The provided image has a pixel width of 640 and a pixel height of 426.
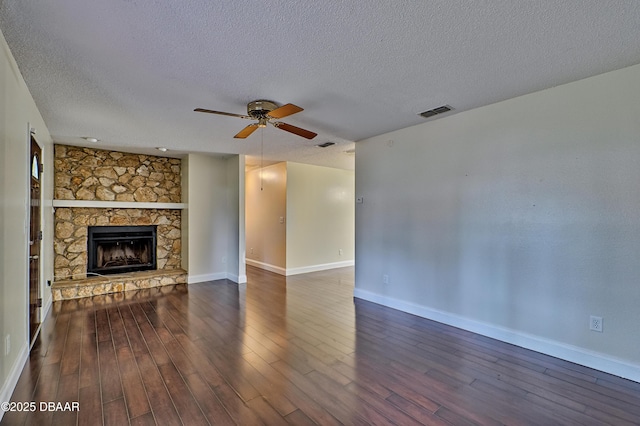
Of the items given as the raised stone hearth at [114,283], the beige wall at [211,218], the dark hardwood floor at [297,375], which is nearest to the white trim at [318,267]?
the beige wall at [211,218]

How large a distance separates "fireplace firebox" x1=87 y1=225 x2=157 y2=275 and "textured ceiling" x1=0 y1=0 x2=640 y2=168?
102 inches

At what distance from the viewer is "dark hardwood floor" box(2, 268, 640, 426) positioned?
194cm

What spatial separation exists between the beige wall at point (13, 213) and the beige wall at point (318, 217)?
4.20 meters

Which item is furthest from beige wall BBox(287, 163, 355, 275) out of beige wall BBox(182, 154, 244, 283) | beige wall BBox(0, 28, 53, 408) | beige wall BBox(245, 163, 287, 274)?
beige wall BBox(0, 28, 53, 408)

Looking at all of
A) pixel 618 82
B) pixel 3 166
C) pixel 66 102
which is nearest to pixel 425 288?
pixel 618 82

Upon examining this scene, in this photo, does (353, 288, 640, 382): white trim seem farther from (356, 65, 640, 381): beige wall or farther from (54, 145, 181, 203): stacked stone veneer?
(54, 145, 181, 203): stacked stone veneer

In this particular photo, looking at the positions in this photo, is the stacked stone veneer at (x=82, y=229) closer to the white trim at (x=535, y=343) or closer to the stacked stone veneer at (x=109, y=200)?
the stacked stone veneer at (x=109, y=200)

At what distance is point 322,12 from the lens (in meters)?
1.70

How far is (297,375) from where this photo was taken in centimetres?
240

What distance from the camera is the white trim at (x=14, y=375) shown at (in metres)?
1.99

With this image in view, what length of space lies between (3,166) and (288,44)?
2.05 m

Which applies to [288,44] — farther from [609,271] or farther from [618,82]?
[609,271]


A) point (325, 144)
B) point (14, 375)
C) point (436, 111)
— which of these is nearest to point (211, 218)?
point (325, 144)

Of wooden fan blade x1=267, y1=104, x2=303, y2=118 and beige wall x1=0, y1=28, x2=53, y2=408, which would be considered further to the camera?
wooden fan blade x1=267, y1=104, x2=303, y2=118
